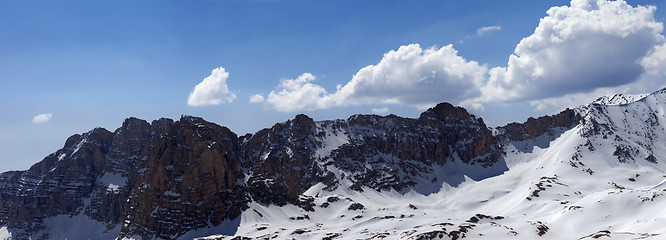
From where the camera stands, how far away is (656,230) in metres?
134

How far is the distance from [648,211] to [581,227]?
22.0 meters

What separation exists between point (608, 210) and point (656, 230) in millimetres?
42509

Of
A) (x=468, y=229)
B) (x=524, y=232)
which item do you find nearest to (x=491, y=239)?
(x=468, y=229)

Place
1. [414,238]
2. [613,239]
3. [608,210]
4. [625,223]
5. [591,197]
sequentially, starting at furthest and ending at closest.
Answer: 1. [591,197]
2. [608,210]
3. [625,223]
4. [414,238]
5. [613,239]

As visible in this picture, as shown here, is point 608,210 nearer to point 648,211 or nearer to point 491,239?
point 648,211

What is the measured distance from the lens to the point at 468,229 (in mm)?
160125

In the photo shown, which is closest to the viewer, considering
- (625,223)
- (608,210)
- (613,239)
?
(613,239)

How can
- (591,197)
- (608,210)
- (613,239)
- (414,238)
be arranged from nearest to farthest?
(613,239), (414,238), (608,210), (591,197)

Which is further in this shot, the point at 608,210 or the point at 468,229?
the point at 608,210

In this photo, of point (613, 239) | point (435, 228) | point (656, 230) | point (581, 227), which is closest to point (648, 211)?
point (581, 227)

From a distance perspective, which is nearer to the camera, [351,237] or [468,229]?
[468,229]

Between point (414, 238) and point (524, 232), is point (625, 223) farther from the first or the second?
point (414, 238)

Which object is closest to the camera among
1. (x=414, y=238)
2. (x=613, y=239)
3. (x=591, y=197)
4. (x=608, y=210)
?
(x=613, y=239)

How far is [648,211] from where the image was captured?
166m
